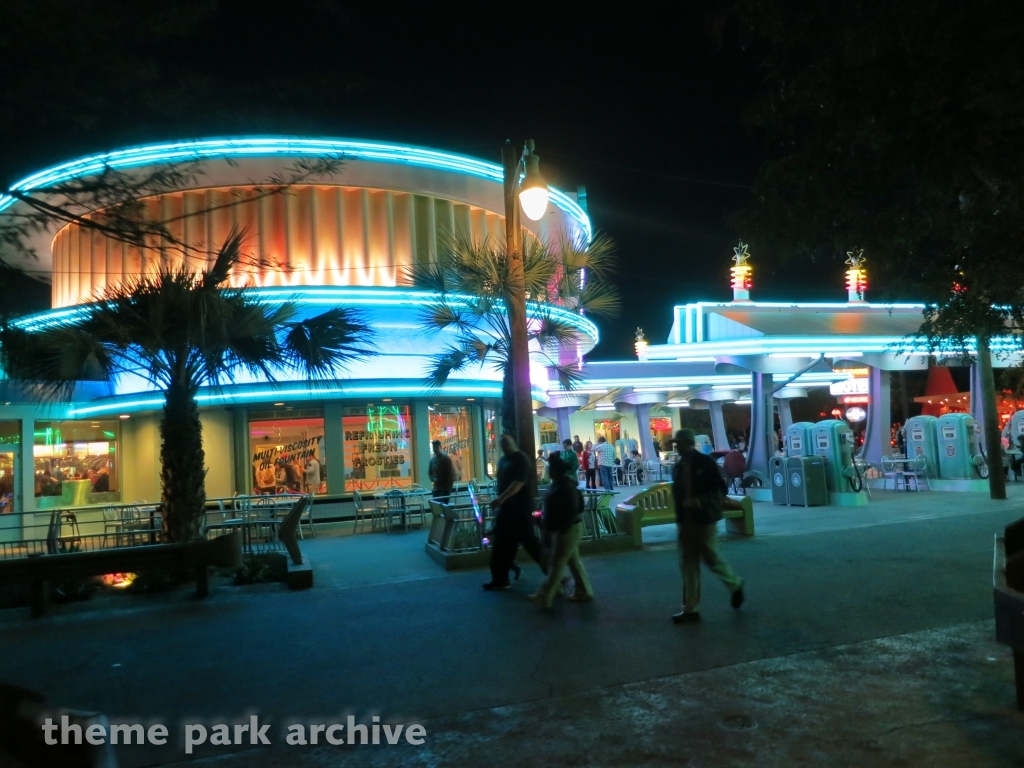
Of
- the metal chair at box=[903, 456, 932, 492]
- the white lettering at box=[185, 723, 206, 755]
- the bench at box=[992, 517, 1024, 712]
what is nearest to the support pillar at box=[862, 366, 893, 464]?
the metal chair at box=[903, 456, 932, 492]

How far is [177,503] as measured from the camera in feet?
38.1

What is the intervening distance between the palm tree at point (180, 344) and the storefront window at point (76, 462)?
8.00 metres

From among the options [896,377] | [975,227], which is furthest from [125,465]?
[896,377]

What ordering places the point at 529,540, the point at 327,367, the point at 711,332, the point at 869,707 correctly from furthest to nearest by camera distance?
the point at 711,332 < the point at 327,367 < the point at 529,540 < the point at 869,707

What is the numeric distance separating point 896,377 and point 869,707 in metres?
56.8

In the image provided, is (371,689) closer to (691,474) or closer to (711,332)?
(691,474)

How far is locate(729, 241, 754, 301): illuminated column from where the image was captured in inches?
1005

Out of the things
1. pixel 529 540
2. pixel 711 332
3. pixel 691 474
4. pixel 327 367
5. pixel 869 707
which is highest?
pixel 711 332

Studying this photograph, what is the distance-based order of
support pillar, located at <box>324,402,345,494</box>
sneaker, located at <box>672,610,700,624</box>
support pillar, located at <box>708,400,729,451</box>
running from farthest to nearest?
support pillar, located at <box>708,400,729,451</box>, support pillar, located at <box>324,402,345,494</box>, sneaker, located at <box>672,610,700,624</box>

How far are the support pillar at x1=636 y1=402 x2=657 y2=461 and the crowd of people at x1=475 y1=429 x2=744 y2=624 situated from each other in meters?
26.8

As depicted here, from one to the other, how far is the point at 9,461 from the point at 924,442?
21753 millimetres

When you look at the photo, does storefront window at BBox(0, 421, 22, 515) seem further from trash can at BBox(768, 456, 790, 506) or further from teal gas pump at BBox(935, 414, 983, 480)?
teal gas pump at BBox(935, 414, 983, 480)

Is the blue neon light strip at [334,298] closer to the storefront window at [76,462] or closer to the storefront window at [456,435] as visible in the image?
the storefront window at [76,462]

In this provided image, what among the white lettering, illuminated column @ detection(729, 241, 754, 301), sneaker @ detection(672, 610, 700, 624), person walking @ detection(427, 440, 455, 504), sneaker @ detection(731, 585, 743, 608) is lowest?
the white lettering
